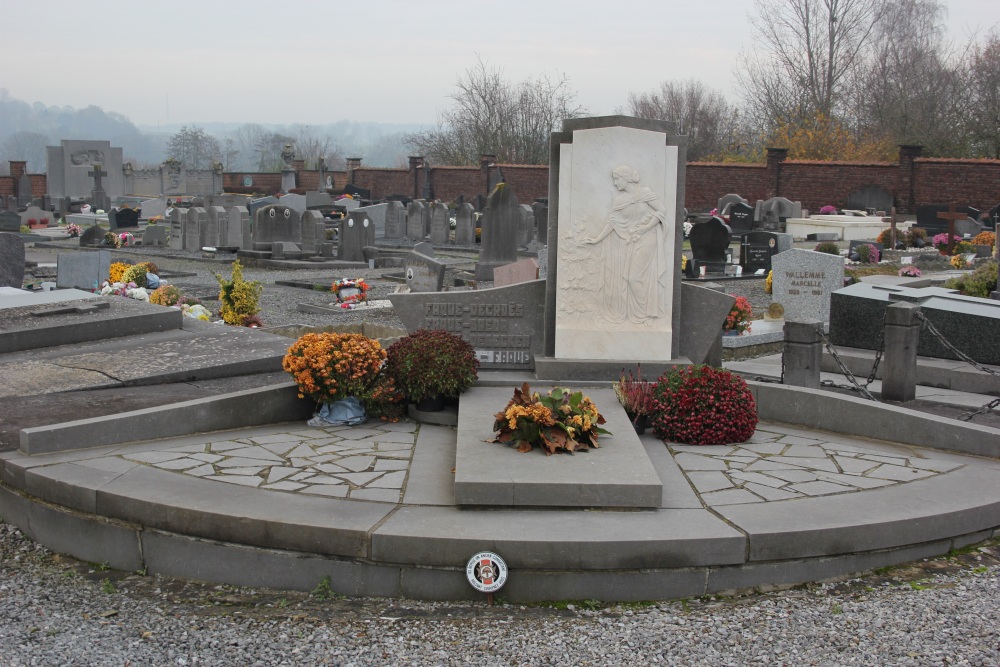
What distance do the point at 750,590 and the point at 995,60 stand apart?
149ft

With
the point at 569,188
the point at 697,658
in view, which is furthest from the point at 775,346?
the point at 697,658

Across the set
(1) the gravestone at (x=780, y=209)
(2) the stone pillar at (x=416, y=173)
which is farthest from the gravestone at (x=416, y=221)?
(2) the stone pillar at (x=416, y=173)

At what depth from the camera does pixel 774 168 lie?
36.6m

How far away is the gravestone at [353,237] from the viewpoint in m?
22.2

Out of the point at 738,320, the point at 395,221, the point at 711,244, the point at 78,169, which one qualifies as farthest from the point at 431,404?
the point at 78,169

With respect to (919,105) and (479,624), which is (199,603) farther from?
(919,105)

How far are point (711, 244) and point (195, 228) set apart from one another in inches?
529

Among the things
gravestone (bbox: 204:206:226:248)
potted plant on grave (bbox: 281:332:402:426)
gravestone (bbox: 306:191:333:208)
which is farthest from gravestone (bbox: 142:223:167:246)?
potted plant on grave (bbox: 281:332:402:426)

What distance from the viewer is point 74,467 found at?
5875 millimetres

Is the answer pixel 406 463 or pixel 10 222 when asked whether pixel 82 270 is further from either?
pixel 10 222

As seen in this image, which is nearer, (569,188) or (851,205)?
(569,188)

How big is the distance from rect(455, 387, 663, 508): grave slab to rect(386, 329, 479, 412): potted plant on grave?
3.02ft

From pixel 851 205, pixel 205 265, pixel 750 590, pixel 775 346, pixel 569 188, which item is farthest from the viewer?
pixel 851 205

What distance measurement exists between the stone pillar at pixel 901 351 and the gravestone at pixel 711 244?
11330mm
